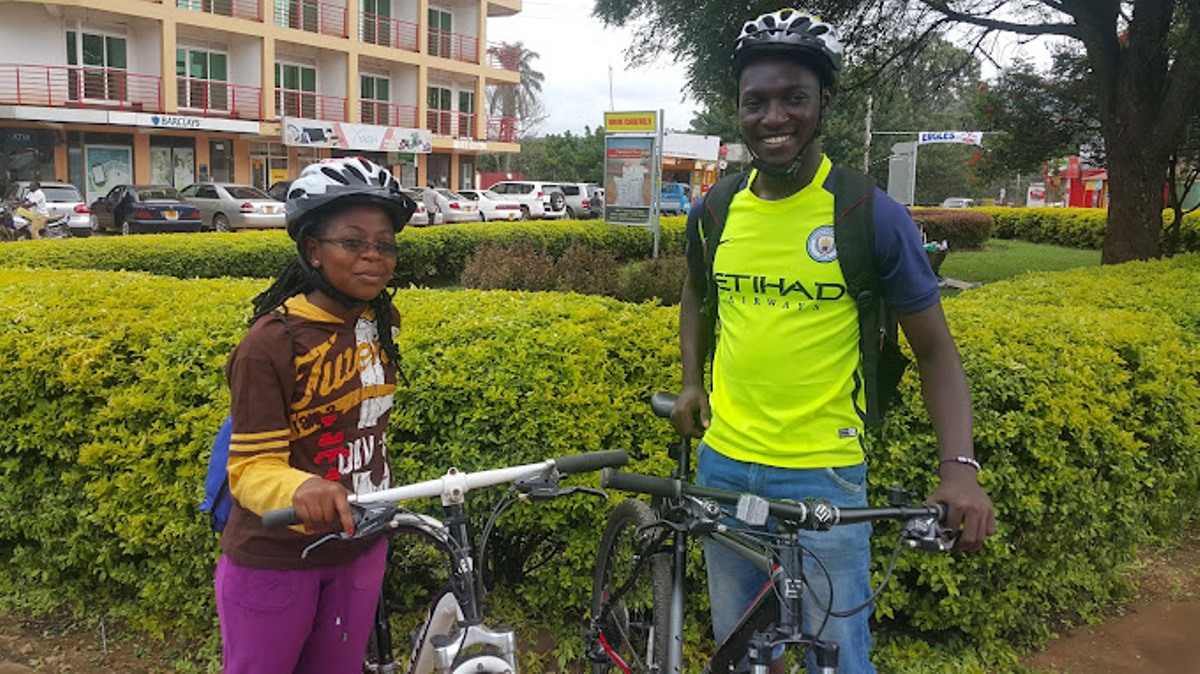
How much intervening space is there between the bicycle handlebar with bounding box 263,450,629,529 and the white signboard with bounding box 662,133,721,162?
42.3 meters

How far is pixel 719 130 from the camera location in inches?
2243

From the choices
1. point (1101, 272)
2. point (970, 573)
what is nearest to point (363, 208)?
point (970, 573)

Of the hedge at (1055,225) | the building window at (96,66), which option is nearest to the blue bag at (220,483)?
the hedge at (1055,225)

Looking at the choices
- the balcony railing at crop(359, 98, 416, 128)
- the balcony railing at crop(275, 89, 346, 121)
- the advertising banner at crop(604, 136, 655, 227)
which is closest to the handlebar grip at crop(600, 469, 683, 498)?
the advertising banner at crop(604, 136, 655, 227)

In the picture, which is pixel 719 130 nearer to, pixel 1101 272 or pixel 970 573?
pixel 1101 272

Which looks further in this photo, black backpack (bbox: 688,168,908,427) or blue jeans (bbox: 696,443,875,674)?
blue jeans (bbox: 696,443,875,674)

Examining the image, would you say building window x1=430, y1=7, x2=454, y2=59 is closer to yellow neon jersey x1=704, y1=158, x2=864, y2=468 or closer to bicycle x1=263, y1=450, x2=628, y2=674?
yellow neon jersey x1=704, y1=158, x2=864, y2=468

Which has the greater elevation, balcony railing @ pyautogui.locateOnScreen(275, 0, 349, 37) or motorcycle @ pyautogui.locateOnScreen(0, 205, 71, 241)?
balcony railing @ pyautogui.locateOnScreen(275, 0, 349, 37)

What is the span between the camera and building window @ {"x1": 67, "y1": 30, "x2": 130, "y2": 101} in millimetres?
26375

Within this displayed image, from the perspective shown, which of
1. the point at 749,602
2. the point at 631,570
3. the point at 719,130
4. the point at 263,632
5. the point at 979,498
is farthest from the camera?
the point at 719,130

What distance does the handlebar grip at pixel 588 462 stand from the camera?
6.75ft

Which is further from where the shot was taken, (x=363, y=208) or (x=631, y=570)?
(x=631, y=570)

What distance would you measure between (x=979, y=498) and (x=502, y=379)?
1.90m

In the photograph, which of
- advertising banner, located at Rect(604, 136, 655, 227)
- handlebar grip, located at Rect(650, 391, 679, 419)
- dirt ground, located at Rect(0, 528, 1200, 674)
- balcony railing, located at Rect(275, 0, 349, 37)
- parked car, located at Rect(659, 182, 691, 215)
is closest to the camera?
handlebar grip, located at Rect(650, 391, 679, 419)
